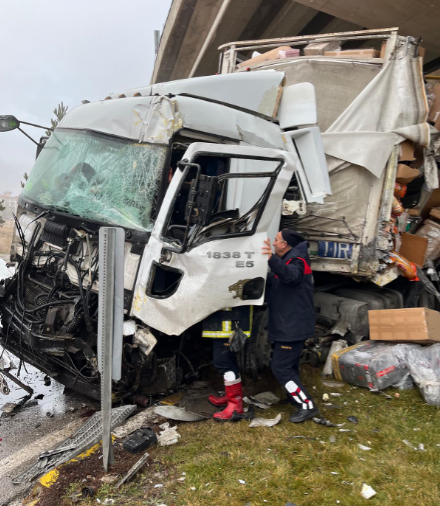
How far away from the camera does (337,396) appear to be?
13.1 feet

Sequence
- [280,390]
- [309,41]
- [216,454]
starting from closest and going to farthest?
[216,454], [280,390], [309,41]

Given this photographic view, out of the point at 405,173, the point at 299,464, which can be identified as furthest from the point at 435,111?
the point at 299,464

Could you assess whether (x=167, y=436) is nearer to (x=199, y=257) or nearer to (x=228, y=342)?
(x=228, y=342)

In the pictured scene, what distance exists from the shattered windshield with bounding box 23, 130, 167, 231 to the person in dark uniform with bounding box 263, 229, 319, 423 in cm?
112

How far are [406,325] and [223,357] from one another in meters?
1.91

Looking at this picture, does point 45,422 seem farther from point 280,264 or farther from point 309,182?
point 309,182

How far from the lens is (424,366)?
4000mm

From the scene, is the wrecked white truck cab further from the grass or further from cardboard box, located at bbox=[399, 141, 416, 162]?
cardboard box, located at bbox=[399, 141, 416, 162]

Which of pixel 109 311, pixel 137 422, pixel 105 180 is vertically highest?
pixel 105 180

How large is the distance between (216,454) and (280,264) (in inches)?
57.3

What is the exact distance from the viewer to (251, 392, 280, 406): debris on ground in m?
3.95

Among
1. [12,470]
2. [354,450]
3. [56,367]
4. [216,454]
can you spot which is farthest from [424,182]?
[12,470]

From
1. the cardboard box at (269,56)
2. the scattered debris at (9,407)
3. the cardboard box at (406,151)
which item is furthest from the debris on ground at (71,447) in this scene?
the cardboard box at (269,56)

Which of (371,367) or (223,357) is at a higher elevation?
(223,357)
